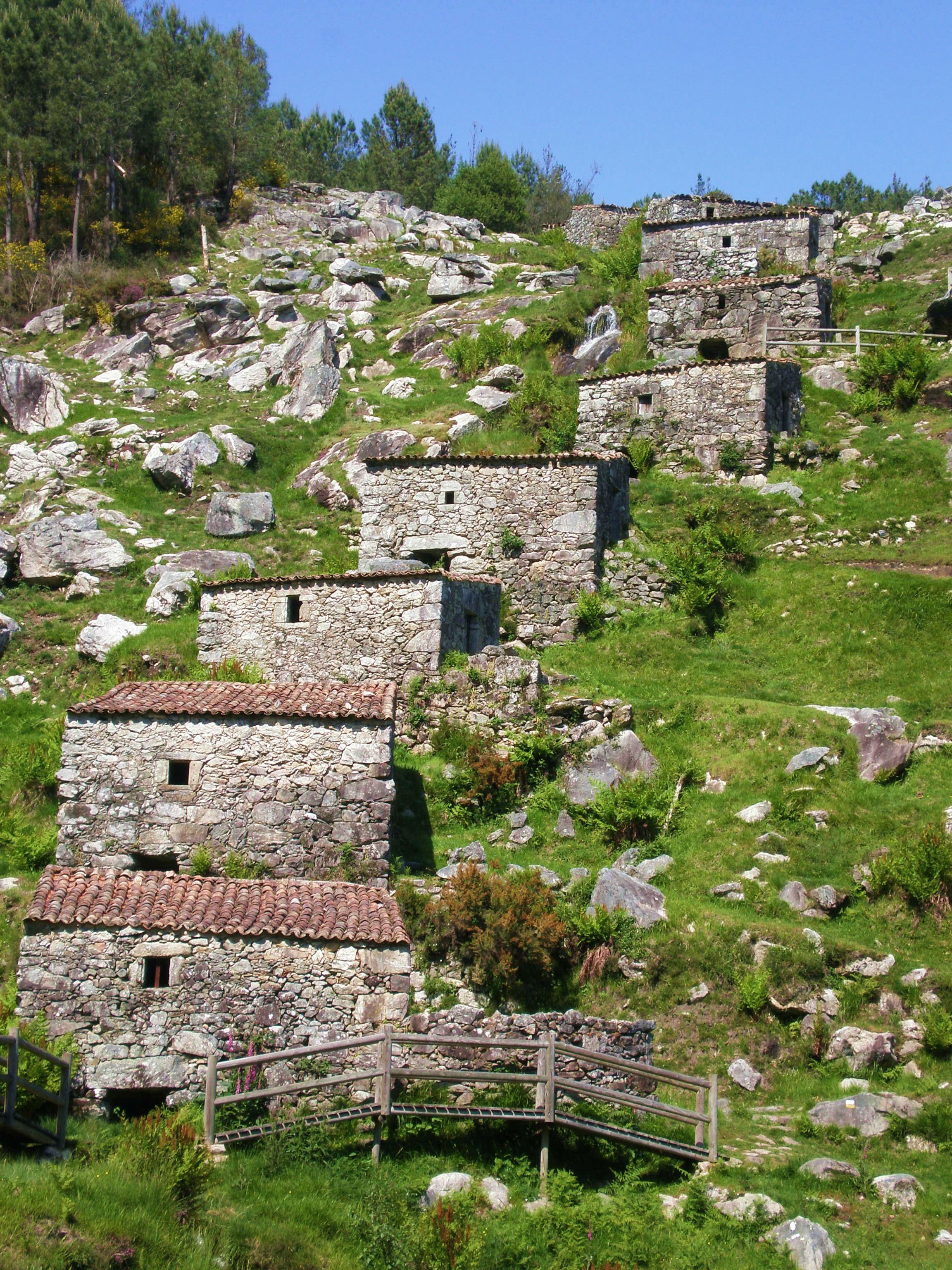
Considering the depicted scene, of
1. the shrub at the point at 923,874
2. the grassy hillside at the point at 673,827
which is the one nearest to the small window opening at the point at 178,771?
the grassy hillside at the point at 673,827

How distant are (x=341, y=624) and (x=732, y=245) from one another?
24751mm

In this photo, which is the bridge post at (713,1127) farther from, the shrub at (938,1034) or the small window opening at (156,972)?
the small window opening at (156,972)

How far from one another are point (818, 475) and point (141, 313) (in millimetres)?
27516

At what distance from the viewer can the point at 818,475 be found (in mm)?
32594

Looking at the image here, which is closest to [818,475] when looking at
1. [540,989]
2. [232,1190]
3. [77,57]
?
[540,989]

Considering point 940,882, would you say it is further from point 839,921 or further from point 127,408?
point 127,408

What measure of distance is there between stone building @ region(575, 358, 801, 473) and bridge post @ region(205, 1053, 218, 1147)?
23.8 metres

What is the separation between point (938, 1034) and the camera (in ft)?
53.2

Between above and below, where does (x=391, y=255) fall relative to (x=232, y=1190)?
above

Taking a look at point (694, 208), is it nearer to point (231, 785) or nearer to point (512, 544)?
point (512, 544)

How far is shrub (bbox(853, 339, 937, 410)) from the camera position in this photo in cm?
3488

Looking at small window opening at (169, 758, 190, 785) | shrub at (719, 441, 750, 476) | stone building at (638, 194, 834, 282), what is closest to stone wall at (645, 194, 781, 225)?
stone building at (638, 194, 834, 282)

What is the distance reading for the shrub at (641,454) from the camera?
1330 inches

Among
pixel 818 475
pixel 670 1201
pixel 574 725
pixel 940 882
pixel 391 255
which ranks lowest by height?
pixel 670 1201
